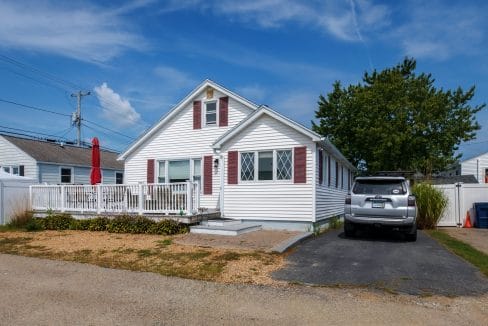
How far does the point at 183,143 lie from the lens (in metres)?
17.8

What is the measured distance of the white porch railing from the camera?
13.8m

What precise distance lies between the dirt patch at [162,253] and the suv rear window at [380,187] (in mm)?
2784

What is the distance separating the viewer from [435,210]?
1636 centimetres

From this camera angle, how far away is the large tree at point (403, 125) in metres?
29.7

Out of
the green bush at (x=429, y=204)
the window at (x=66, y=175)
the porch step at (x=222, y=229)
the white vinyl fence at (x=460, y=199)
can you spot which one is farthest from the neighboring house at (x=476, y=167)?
the window at (x=66, y=175)

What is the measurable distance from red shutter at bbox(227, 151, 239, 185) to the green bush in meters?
7.61

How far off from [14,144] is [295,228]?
21.6 metres

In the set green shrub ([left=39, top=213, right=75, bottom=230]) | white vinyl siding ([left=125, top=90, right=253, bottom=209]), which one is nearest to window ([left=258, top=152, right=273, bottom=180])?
white vinyl siding ([left=125, top=90, right=253, bottom=209])

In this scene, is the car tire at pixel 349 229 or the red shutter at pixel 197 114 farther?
the red shutter at pixel 197 114

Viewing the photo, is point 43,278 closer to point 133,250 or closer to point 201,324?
point 133,250

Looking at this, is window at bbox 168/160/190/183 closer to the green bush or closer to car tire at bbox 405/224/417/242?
car tire at bbox 405/224/417/242

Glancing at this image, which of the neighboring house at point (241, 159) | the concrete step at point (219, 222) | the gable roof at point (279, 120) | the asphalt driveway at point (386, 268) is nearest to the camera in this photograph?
the asphalt driveway at point (386, 268)

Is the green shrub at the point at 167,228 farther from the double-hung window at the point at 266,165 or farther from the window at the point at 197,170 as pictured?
the window at the point at 197,170

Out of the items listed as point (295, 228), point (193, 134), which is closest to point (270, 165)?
point (295, 228)
